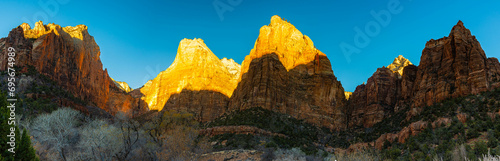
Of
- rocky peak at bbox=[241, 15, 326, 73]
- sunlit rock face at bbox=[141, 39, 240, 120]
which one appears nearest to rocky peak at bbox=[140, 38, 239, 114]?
sunlit rock face at bbox=[141, 39, 240, 120]

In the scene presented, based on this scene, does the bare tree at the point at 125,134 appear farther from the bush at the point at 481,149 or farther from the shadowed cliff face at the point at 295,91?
the shadowed cliff face at the point at 295,91

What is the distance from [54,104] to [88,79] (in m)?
48.7

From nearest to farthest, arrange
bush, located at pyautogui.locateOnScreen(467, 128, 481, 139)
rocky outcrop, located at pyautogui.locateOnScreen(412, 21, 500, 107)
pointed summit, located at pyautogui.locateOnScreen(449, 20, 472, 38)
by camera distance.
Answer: bush, located at pyautogui.locateOnScreen(467, 128, 481, 139) → rocky outcrop, located at pyautogui.locateOnScreen(412, 21, 500, 107) → pointed summit, located at pyautogui.locateOnScreen(449, 20, 472, 38)

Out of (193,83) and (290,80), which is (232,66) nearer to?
(193,83)

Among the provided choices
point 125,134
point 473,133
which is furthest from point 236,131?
point 473,133

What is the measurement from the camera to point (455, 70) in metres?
67.0

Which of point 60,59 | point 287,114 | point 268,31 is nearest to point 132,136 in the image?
point 287,114

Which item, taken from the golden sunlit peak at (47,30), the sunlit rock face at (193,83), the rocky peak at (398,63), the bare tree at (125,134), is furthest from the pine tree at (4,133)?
the rocky peak at (398,63)

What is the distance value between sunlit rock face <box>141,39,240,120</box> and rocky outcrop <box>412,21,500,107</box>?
71.6m

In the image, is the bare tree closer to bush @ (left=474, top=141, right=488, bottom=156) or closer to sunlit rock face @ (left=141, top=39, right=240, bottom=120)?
bush @ (left=474, top=141, right=488, bottom=156)

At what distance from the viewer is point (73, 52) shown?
334ft

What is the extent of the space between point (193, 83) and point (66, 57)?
49.4 metres

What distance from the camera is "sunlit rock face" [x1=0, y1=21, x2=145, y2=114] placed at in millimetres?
79375

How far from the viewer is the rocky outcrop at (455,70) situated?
60.8m
